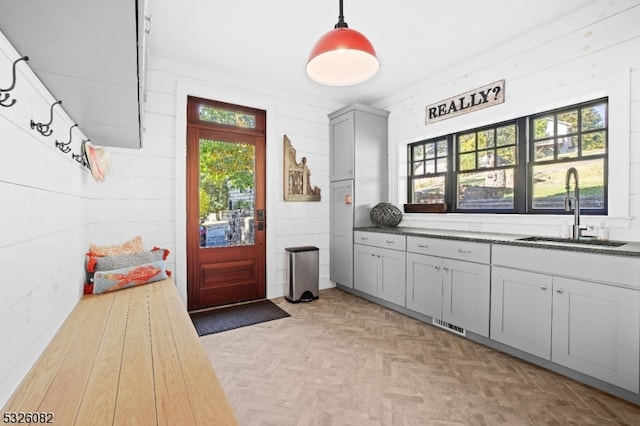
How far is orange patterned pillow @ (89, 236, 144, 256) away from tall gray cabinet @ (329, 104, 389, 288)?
2.49m

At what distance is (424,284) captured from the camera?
3.09m

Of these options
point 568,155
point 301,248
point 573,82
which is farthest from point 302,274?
point 573,82

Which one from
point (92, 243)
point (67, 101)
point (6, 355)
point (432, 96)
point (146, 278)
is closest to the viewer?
point (6, 355)

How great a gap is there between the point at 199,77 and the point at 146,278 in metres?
2.37

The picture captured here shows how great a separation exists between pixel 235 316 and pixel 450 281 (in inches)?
90.7

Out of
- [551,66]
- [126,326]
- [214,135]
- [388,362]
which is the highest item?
[551,66]

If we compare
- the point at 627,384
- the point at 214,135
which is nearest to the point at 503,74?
the point at 627,384

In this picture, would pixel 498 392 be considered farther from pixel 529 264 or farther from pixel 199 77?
pixel 199 77

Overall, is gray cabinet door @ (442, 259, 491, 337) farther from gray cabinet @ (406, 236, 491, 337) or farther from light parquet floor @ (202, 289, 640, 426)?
light parquet floor @ (202, 289, 640, 426)

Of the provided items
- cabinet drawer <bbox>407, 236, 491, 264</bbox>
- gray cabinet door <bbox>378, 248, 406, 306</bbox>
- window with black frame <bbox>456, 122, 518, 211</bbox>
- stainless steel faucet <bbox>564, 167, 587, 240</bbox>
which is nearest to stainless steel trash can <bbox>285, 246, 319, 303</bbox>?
gray cabinet door <bbox>378, 248, 406, 306</bbox>

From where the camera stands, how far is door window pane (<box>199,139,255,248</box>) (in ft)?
11.8

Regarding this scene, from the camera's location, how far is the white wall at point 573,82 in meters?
2.27

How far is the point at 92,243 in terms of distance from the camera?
287cm

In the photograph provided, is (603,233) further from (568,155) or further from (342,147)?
(342,147)
